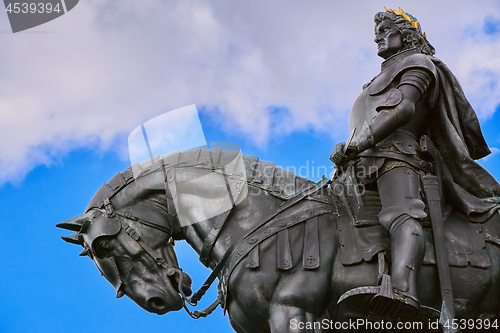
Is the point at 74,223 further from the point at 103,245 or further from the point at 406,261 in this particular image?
the point at 406,261

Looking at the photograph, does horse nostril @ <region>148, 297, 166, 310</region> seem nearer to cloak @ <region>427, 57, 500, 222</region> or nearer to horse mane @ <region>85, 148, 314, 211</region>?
horse mane @ <region>85, 148, 314, 211</region>

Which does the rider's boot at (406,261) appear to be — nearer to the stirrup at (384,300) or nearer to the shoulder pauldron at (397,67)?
the stirrup at (384,300)

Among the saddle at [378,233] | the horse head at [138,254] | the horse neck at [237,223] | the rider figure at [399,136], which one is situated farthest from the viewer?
the horse head at [138,254]

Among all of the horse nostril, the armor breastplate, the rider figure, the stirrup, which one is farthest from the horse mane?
the stirrup

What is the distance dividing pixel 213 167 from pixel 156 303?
1.48 meters

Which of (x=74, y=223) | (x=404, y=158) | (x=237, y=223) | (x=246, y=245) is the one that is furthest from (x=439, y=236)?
(x=74, y=223)

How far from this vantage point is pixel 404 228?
619 centimetres

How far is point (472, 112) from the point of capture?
7.56m

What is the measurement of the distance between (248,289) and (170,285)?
2.95ft

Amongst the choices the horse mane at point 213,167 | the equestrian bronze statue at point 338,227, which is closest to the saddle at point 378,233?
the equestrian bronze statue at point 338,227

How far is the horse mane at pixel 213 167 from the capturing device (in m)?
6.85

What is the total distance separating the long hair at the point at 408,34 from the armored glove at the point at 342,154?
1.69 meters

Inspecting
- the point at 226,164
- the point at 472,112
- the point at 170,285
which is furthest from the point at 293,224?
the point at 472,112

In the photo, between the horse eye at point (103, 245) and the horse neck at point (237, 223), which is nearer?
the horse neck at point (237, 223)
